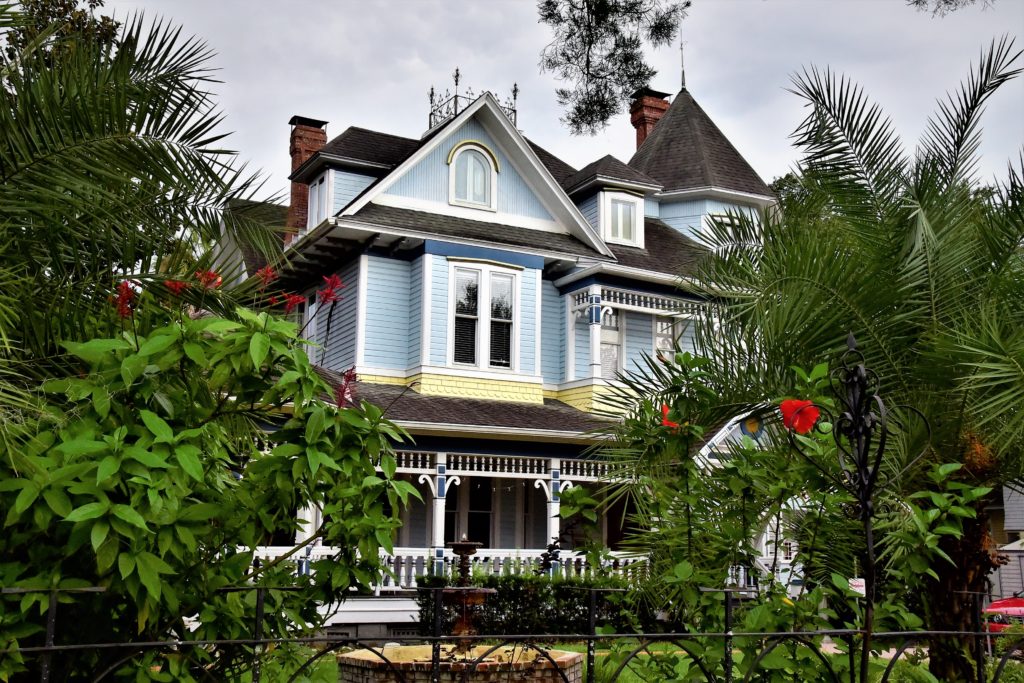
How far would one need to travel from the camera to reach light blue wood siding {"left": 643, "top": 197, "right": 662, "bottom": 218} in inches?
1010

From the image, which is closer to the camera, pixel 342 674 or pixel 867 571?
pixel 867 571

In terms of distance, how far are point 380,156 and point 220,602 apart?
17382 mm

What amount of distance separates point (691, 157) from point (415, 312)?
33.9ft

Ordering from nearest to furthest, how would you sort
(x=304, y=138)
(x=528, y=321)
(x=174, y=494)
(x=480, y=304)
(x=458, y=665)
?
(x=174, y=494) < (x=458, y=665) < (x=480, y=304) < (x=528, y=321) < (x=304, y=138)

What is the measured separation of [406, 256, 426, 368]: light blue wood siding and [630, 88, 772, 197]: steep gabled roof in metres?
8.61

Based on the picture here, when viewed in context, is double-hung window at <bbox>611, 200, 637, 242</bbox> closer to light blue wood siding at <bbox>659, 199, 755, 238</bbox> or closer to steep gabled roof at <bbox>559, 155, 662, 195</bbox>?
steep gabled roof at <bbox>559, 155, 662, 195</bbox>

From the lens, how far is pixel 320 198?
2052 centimetres

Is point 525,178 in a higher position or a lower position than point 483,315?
higher

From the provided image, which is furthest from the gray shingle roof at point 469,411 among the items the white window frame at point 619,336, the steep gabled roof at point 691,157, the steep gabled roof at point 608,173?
the steep gabled roof at point 691,157

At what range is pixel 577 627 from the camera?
16062mm

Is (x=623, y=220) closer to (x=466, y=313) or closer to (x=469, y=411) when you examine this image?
(x=466, y=313)

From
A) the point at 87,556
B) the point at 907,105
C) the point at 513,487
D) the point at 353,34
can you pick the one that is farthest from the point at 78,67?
the point at 513,487

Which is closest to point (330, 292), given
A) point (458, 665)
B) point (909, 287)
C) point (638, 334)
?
point (909, 287)

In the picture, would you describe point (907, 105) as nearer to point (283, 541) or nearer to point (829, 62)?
point (829, 62)
